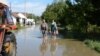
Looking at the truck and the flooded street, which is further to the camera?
the flooded street

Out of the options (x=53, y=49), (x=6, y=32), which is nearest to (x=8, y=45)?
(x=6, y=32)

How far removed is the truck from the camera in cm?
1201

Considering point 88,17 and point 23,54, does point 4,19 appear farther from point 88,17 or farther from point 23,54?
point 88,17

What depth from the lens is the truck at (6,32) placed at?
1201 cm

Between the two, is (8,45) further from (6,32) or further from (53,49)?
(53,49)

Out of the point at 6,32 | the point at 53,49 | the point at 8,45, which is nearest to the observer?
the point at 8,45

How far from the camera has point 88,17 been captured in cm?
3500

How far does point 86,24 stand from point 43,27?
12705 millimetres

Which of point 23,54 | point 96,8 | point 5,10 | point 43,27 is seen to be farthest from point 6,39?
point 96,8

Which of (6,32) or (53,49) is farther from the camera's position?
(53,49)

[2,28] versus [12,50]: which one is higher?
[2,28]

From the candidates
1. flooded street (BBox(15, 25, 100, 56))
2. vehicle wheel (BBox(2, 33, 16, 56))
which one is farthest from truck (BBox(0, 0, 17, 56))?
A: flooded street (BBox(15, 25, 100, 56))

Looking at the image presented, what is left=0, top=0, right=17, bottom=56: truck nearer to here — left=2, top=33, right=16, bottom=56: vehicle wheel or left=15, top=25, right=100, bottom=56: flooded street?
left=2, top=33, right=16, bottom=56: vehicle wheel

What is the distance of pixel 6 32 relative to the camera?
41.7 ft
